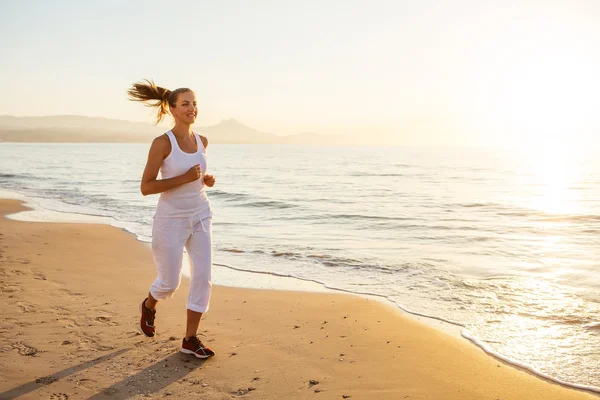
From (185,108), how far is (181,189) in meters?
0.67

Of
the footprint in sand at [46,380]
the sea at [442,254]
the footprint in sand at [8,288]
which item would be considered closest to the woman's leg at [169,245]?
the footprint in sand at [46,380]

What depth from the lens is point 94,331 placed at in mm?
4965

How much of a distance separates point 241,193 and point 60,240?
14658 millimetres

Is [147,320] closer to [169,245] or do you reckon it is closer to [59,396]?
[169,245]

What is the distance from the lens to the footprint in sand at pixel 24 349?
4336mm

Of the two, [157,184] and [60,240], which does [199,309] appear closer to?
[157,184]

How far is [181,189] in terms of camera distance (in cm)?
427

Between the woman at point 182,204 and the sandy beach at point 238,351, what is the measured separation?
1.66 ft

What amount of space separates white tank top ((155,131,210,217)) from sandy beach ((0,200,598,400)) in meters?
1.27

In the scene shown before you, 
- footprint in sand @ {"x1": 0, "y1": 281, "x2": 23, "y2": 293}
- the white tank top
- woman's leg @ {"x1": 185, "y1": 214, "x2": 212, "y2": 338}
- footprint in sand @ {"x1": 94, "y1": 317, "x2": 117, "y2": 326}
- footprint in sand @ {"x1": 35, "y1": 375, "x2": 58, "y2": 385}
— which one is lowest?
footprint in sand @ {"x1": 0, "y1": 281, "x2": 23, "y2": 293}

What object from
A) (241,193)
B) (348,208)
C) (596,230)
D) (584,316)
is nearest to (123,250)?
(584,316)

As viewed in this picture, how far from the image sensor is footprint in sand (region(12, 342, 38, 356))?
4.34 m

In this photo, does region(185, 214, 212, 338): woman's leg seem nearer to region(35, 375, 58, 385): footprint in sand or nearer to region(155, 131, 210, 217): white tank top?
region(155, 131, 210, 217): white tank top

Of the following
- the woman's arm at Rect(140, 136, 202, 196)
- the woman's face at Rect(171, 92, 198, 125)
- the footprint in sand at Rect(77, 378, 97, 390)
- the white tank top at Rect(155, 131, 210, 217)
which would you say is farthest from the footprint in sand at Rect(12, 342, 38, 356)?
the woman's face at Rect(171, 92, 198, 125)
